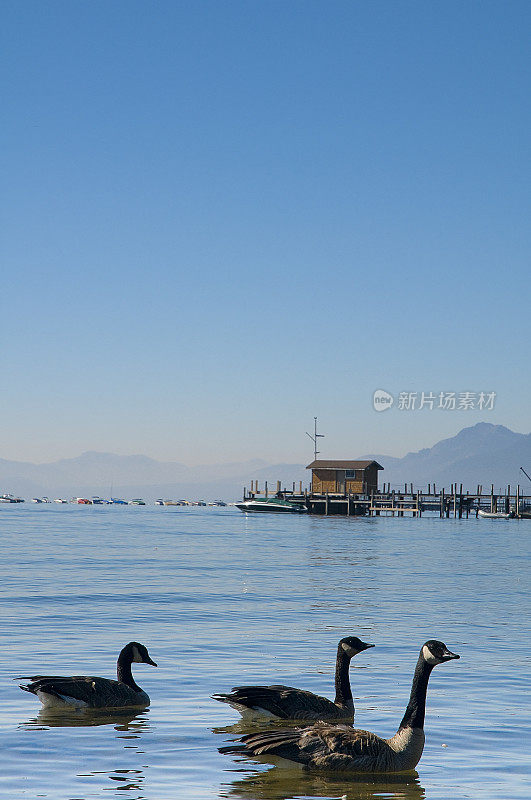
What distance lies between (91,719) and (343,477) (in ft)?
367

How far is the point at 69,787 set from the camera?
34.2 feet

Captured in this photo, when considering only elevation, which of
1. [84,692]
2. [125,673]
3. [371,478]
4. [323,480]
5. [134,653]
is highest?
[371,478]

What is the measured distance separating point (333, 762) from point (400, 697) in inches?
183

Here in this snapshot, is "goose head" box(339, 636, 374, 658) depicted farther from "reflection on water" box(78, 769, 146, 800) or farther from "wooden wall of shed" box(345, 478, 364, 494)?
"wooden wall of shed" box(345, 478, 364, 494)

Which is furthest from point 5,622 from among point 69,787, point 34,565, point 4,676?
point 34,565

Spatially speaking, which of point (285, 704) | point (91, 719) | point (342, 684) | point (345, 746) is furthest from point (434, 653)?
point (91, 719)

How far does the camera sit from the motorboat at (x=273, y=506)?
130250 mm

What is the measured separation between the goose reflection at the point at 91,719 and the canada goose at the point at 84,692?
10cm

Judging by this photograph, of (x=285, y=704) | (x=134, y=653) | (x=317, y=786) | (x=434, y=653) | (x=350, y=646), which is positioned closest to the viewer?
(x=317, y=786)

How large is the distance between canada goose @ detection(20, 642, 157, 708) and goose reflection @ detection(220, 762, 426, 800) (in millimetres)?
3456

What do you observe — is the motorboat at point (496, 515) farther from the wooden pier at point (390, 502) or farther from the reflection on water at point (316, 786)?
the reflection on water at point (316, 786)

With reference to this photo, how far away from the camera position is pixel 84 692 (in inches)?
550

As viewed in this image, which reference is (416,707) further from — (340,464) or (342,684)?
(340,464)

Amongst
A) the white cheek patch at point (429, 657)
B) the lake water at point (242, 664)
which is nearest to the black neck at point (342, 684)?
the lake water at point (242, 664)
